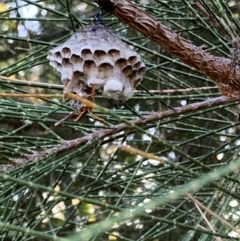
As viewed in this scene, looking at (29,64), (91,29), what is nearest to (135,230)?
(29,64)

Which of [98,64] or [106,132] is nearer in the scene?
[98,64]

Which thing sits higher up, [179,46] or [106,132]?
[179,46]

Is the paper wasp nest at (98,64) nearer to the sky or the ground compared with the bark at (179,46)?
nearer to the ground

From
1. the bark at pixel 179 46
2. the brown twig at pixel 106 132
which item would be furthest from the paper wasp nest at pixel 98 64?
the brown twig at pixel 106 132

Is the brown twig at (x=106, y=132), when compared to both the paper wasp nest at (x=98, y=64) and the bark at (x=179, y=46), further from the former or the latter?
the paper wasp nest at (x=98, y=64)

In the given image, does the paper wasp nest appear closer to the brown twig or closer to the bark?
the bark

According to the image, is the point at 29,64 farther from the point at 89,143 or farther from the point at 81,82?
the point at 81,82
